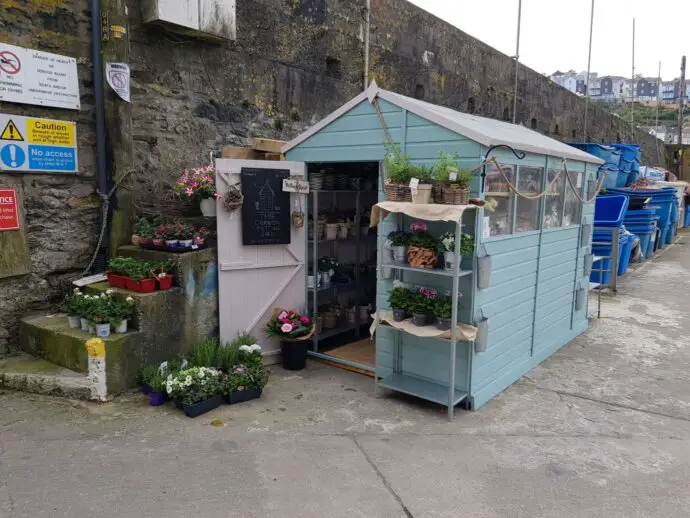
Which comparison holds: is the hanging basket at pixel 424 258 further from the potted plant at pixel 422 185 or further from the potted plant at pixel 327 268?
the potted plant at pixel 327 268

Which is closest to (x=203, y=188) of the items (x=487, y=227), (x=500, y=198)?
(x=487, y=227)

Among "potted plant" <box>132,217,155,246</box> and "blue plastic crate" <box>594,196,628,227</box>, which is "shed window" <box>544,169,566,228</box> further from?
"blue plastic crate" <box>594,196,628,227</box>

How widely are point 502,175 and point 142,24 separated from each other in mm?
4308

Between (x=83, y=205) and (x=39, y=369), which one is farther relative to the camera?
(x=83, y=205)

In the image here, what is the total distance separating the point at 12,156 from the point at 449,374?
14.9 ft

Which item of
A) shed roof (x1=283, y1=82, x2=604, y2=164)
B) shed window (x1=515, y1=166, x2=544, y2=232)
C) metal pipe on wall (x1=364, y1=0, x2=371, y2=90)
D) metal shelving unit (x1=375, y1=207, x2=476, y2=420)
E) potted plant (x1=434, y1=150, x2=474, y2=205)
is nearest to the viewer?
potted plant (x1=434, y1=150, x2=474, y2=205)

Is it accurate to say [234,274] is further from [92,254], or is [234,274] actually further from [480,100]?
[480,100]

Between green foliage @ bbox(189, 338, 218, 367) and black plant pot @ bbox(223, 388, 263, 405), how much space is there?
45 centimetres

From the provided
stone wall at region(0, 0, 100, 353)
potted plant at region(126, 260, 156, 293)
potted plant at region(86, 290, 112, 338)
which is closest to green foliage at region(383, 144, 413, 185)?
potted plant at region(126, 260, 156, 293)

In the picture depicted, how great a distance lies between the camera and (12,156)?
4.97 meters

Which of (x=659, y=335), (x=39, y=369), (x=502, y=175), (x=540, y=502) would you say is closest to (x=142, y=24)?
(x=39, y=369)

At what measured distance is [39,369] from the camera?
485cm

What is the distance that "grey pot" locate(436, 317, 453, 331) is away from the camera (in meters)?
4.60

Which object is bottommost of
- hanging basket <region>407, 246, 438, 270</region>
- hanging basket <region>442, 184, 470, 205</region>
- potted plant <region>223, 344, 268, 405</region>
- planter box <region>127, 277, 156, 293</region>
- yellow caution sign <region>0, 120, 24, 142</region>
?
potted plant <region>223, 344, 268, 405</region>
